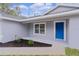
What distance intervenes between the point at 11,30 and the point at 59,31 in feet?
17.5

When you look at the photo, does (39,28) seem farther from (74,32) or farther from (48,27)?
(74,32)

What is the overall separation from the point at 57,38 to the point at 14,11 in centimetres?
1095

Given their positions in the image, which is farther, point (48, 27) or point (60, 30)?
point (48, 27)

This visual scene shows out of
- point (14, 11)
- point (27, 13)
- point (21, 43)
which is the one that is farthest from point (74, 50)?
Result: point (14, 11)

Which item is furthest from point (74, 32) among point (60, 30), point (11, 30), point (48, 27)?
point (11, 30)

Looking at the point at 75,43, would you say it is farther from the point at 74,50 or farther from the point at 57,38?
the point at 57,38

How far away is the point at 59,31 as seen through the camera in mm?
13617

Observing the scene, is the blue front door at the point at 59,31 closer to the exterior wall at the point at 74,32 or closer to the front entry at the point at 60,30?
the front entry at the point at 60,30

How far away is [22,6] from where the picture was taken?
800 inches

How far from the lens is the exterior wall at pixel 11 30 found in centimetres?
1548

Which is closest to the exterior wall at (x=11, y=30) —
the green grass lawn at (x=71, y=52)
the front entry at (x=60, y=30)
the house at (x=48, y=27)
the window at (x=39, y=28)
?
Answer: the house at (x=48, y=27)

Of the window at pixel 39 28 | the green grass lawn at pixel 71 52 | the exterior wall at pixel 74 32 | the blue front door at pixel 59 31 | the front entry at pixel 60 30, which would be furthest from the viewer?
the window at pixel 39 28

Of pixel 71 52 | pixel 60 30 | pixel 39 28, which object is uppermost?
pixel 39 28

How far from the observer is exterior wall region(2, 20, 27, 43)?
1548cm
